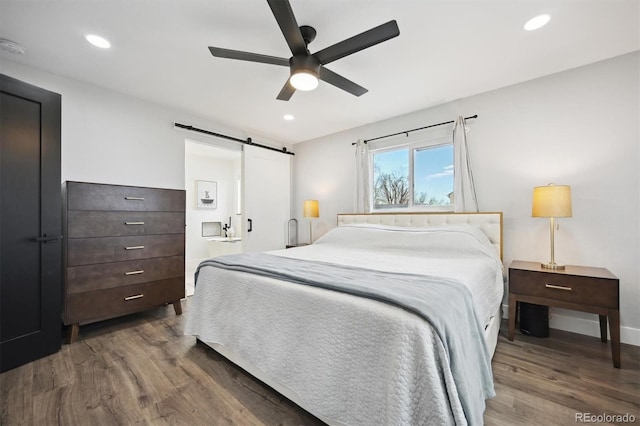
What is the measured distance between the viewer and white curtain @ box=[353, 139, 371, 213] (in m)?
3.92

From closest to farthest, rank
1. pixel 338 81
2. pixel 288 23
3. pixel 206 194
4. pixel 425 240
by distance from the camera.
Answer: pixel 288 23 → pixel 338 81 → pixel 425 240 → pixel 206 194

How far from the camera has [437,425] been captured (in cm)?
94

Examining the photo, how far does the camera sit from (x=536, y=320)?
2.38m

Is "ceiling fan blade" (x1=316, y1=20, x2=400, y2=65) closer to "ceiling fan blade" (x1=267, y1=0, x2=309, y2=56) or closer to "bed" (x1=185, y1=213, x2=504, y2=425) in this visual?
"ceiling fan blade" (x1=267, y1=0, x2=309, y2=56)

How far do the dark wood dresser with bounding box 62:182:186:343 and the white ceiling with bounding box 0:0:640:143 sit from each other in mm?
1167

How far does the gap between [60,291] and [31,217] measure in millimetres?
657

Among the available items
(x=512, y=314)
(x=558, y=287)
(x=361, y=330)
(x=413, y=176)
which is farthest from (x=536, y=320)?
(x=361, y=330)

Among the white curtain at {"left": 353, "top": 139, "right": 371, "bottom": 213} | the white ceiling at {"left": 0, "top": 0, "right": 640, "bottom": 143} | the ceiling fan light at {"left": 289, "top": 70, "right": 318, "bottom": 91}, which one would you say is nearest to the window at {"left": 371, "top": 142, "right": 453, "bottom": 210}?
the white curtain at {"left": 353, "top": 139, "right": 371, "bottom": 213}

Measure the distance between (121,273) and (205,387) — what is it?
1.58m

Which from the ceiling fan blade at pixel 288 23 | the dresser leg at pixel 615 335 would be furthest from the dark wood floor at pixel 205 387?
the ceiling fan blade at pixel 288 23

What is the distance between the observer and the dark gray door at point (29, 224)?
6.23ft

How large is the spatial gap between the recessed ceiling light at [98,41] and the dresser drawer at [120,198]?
118 centimetres

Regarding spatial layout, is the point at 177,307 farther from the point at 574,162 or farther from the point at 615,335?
the point at 574,162

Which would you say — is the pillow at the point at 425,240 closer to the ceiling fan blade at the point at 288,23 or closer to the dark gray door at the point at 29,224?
the ceiling fan blade at the point at 288,23
